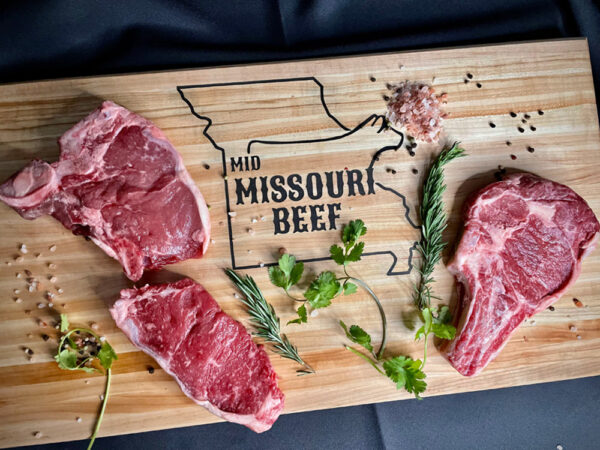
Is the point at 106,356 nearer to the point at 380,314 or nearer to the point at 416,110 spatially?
the point at 380,314

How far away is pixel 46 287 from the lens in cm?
189

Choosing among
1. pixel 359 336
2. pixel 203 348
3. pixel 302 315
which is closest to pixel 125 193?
pixel 203 348

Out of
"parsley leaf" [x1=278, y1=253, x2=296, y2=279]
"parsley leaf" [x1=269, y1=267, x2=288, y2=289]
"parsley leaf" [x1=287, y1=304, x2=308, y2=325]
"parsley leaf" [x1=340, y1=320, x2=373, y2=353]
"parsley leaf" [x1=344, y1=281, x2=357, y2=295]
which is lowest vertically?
"parsley leaf" [x1=340, y1=320, x2=373, y2=353]

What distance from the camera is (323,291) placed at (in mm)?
1859

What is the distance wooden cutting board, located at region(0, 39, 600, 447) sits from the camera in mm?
1884

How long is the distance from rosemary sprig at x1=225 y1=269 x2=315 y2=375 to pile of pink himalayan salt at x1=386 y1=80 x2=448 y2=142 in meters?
0.91

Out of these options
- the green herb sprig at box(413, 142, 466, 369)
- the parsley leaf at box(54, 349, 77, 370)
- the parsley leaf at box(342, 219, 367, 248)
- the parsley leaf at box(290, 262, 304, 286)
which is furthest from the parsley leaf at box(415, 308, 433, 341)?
the parsley leaf at box(54, 349, 77, 370)

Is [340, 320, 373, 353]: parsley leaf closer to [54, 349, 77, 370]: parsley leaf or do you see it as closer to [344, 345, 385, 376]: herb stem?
[344, 345, 385, 376]: herb stem

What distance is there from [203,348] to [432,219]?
1.08 meters

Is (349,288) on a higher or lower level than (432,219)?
lower

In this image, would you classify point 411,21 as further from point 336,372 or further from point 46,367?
point 46,367

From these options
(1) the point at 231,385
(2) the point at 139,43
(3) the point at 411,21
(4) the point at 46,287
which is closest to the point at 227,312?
(1) the point at 231,385

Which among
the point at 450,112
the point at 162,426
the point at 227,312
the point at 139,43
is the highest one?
the point at 139,43

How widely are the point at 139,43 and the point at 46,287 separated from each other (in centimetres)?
110
